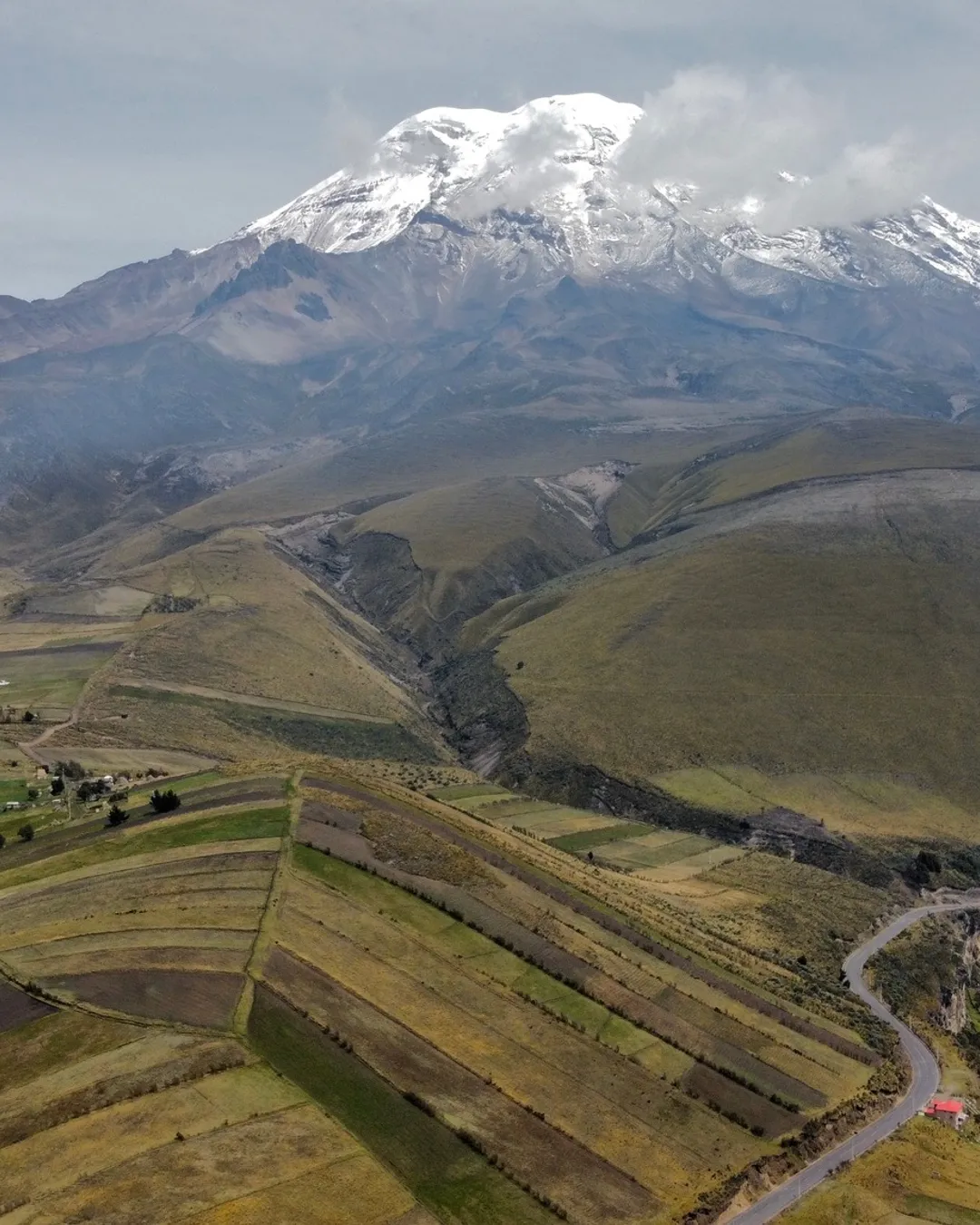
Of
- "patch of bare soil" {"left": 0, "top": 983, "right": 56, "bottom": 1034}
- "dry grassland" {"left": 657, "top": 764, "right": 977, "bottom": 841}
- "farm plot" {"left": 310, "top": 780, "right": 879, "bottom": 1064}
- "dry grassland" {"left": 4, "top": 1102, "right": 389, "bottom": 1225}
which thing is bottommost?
"dry grassland" {"left": 657, "top": 764, "right": 977, "bottom": 841}

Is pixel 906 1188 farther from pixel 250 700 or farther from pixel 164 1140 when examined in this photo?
pixel 250 700

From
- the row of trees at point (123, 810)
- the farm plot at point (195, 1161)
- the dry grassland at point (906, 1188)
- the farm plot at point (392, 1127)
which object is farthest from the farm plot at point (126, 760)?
the dry grassland at point (906, 1188)

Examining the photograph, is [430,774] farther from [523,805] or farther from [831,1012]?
[831,1012]

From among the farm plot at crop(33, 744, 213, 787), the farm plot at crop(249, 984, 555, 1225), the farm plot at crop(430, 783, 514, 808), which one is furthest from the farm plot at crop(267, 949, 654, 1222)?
the farm plot at crop(430, 783, 514, 808)

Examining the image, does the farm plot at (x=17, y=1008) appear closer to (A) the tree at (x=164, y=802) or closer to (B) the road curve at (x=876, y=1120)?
(A) the tree at (x=164, y=802)

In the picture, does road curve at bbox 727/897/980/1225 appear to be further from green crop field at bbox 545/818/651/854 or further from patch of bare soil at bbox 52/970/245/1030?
green crop field at bbox 545/818/651/854

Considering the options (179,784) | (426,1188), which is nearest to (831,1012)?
(426,1188)
